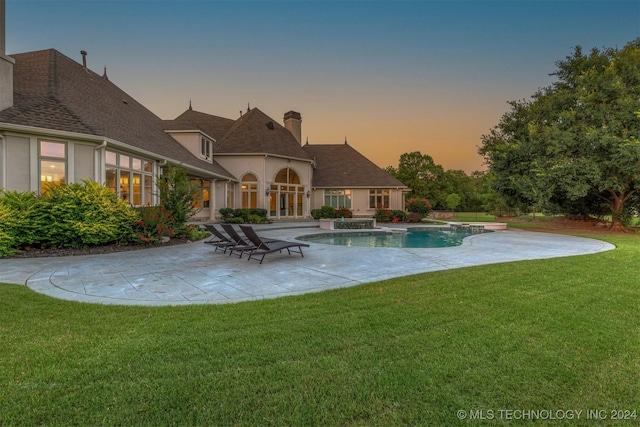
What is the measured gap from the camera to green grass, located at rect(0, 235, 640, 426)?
2104mm

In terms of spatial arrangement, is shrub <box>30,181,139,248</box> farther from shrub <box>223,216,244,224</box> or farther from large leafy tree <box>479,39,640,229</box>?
large leafy tree <box>479,39,640,229</box>

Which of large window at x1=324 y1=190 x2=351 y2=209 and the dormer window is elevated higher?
the dormer window

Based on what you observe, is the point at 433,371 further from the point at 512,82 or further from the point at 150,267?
the point at 512,82

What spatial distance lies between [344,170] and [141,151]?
746 inches

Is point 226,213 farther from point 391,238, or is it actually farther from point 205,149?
point 391,238

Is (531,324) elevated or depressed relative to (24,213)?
depressed

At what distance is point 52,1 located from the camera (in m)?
14.4

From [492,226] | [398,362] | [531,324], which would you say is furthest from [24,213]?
[492,226]

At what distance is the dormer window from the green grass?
15864 millimetres

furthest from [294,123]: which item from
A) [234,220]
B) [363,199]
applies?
[234,220]

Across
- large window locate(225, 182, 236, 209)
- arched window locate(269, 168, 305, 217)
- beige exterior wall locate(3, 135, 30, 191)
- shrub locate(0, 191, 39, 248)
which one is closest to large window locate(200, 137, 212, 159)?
large window locate(225, 182, 236, 209)

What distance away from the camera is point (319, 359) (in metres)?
2.74

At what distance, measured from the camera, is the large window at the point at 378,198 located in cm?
2688

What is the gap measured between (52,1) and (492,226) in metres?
27.1
